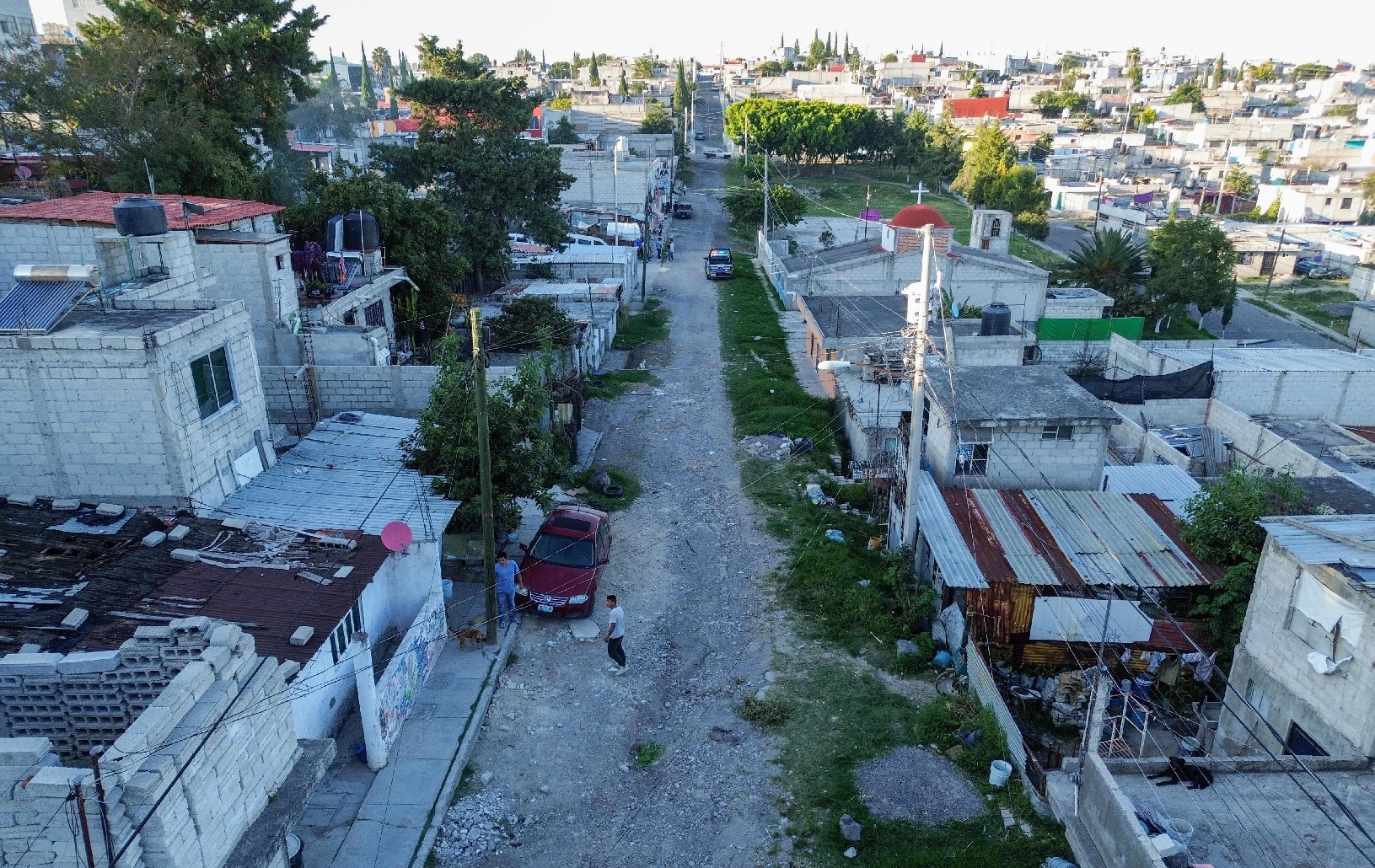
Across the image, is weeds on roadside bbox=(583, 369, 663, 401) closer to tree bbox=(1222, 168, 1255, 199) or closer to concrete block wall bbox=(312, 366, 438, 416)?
concrete block wall bbox=(312, 366, 438, 416)

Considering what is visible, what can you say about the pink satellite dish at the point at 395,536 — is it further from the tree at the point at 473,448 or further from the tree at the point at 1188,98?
the tree at the point at 1188,98

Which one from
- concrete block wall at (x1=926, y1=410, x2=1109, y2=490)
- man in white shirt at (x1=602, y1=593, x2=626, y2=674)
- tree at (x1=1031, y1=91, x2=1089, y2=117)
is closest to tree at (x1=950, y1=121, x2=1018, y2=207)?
concrete block wall at (x1=926, y1=410, x2=1109, y2=490)

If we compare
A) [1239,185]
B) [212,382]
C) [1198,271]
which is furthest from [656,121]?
[212,382]

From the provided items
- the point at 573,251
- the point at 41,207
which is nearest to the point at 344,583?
the point at 41,207

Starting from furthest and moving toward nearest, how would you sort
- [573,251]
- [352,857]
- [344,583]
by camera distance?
[573,251] < [344,583] < [352,857]

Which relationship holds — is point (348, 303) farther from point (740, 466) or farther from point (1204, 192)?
point (1204, 192)

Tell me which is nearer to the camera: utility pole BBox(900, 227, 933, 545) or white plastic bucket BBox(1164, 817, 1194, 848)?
white plastic bucket BBox(1164, 817, 1194, 848)
